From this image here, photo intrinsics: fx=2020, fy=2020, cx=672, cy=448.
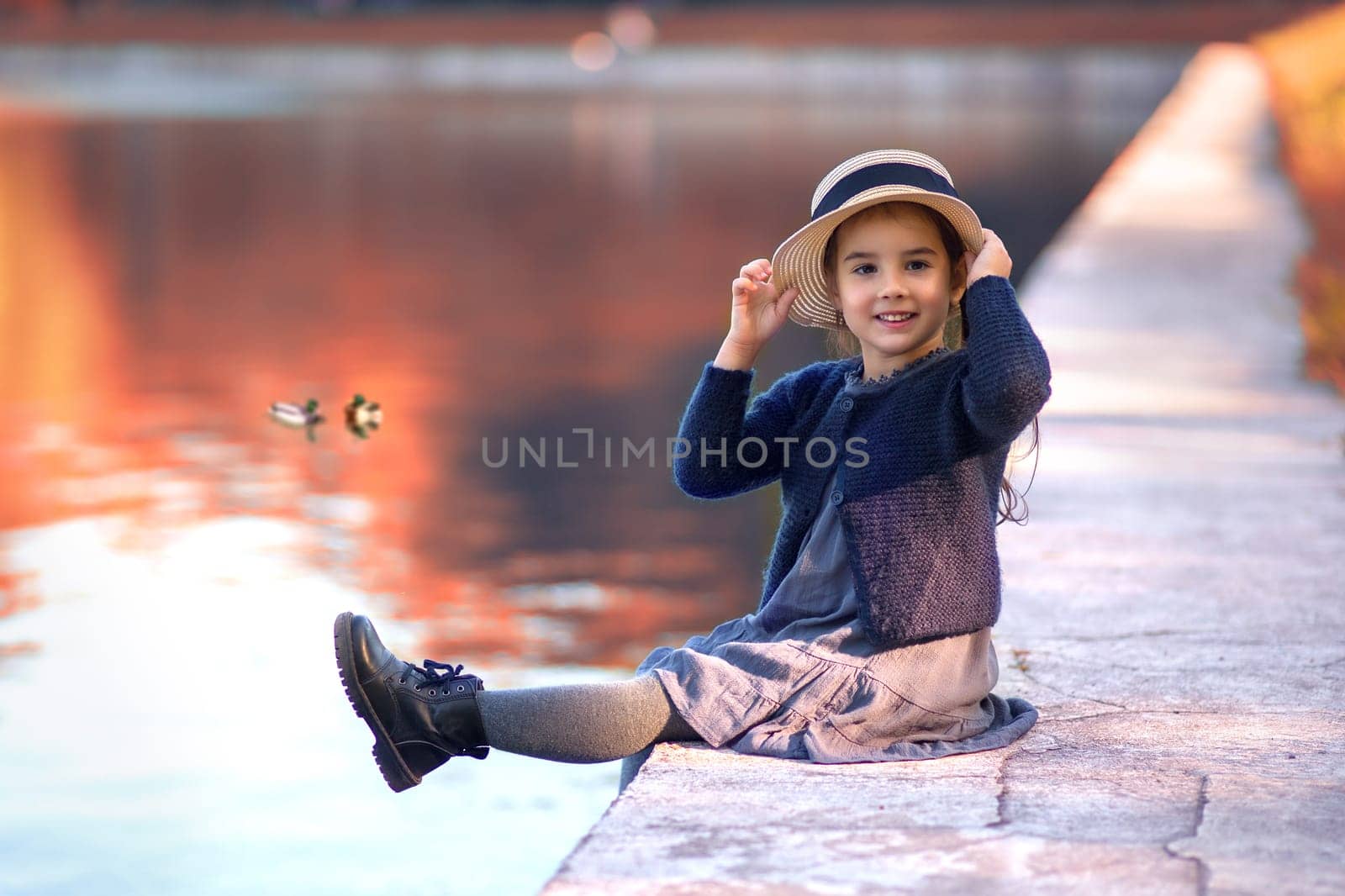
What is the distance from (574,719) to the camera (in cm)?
312

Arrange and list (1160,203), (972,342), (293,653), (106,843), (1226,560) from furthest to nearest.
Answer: (1160,203) → (293,653) → (1226,560) → (106,843) → (972,342)

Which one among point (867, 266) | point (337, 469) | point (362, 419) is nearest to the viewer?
point (867, 266)

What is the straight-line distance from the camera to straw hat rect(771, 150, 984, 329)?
10.3 feet

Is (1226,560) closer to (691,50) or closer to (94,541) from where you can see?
(94,541)

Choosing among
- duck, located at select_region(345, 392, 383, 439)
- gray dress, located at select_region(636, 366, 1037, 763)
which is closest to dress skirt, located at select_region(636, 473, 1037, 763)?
gray dress, located at select_region(636, 366, 1037, 763)

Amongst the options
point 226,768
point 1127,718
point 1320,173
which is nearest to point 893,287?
point 1127,718

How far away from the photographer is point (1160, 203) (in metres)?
13.2

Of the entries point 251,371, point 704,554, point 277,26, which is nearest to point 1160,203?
point 251,371

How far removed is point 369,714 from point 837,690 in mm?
726

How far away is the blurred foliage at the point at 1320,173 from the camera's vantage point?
7207mm

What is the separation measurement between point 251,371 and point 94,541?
3076 millimetres

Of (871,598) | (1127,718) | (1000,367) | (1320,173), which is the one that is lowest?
(1127,718)

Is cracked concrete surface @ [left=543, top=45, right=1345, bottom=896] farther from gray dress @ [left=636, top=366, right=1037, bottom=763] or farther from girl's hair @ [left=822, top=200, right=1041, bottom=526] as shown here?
girl's hair @ [left=822, top=200, right=1041, bottom=526]

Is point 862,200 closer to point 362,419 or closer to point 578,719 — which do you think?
point 578,719
